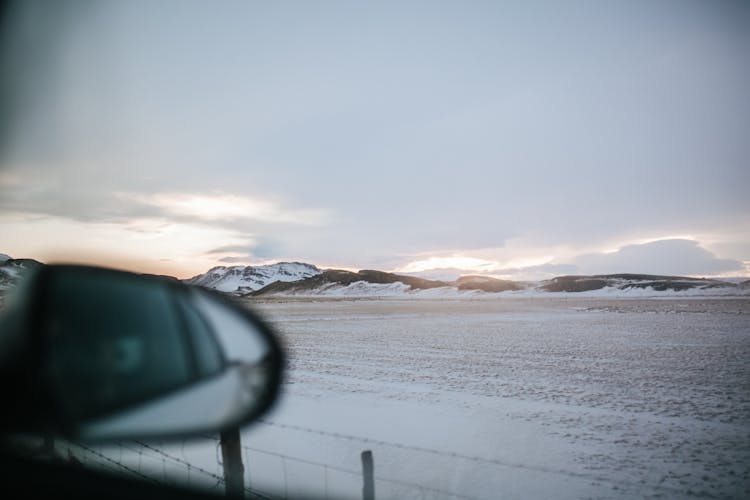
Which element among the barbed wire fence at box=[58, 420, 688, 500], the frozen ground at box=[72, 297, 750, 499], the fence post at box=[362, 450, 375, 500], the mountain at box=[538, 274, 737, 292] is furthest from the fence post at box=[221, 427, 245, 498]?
the mountain at box=[538, 274, 737, 292]

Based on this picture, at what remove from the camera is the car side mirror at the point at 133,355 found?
1342 millimetres

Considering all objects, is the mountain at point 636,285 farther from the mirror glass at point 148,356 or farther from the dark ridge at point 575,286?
the mirror glass at point 148,356

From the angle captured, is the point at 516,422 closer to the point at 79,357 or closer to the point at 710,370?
the point at 79,357

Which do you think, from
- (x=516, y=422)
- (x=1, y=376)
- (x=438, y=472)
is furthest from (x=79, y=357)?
(x=516, y=422)

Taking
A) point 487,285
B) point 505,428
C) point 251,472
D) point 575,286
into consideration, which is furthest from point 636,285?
point 251,472

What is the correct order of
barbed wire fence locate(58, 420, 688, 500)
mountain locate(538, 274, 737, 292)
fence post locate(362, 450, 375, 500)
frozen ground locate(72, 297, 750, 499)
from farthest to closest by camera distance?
mountain locate(538, 274, 737, 292) → frozen ground locate(72, 297, 750, 499) → barbed wire fence locate(58, 420, 688, 500) → fence post locate(362, 450, 375, 500)

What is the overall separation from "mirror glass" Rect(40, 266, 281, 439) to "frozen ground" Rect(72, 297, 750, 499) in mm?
3500

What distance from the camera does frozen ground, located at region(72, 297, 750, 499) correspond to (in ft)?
19.1

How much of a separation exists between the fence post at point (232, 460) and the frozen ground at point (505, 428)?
56.4 inches

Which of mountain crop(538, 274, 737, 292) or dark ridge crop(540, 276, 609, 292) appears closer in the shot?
mountain crop(538, 274, 737, 292)

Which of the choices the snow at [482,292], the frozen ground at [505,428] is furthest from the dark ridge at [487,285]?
the frozen ground at [505,428]

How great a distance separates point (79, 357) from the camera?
1.40 metres

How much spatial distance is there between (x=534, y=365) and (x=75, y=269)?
1498 centimetres

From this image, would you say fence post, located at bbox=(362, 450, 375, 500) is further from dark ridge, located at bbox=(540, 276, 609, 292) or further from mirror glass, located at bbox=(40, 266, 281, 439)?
dark ridge, located at bbox=(540, 276, 609, 292)
